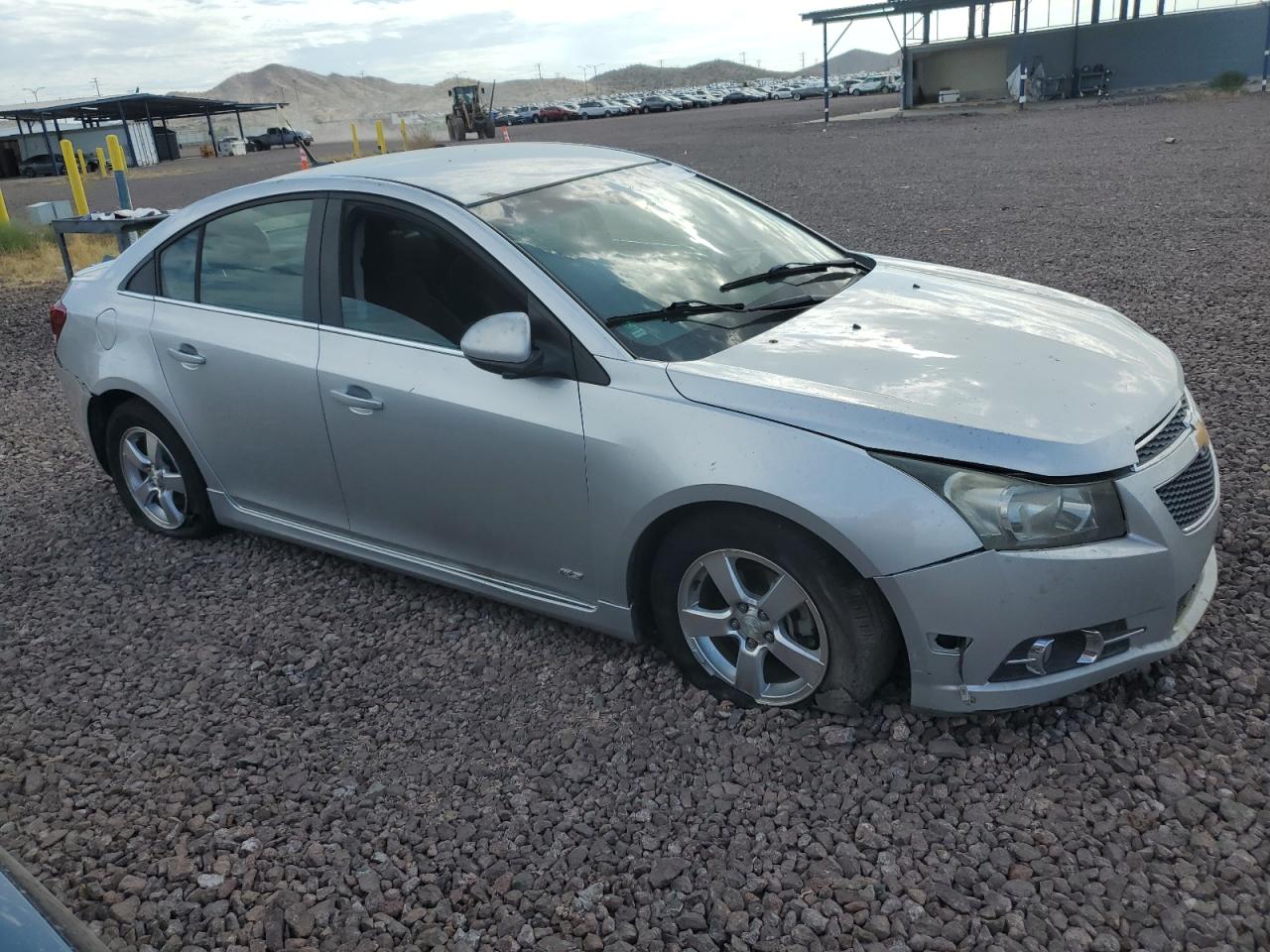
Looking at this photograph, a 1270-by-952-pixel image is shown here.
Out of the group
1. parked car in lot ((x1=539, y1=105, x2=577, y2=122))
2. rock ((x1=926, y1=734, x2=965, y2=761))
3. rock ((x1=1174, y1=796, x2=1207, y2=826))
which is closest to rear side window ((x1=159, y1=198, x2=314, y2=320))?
rock ((x1=926, y1=734, x2=965, y2=761))

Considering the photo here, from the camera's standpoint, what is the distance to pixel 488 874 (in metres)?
2.77

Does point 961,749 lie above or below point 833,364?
below

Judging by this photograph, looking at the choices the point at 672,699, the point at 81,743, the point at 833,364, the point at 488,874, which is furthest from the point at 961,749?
the point at 81,743

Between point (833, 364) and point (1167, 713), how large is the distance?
143cm

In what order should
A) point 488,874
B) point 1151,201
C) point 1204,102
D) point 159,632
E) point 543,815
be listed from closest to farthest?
point 488,874, point 543,815, point 159,632, point 1151,201, point 1204,102

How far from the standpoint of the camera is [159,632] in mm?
4191

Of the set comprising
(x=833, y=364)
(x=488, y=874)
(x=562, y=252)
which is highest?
(x=562, y=252)

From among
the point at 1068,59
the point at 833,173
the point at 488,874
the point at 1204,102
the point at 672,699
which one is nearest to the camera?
the point at 488,874

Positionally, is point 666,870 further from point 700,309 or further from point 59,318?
point 59,318

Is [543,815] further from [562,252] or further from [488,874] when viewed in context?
[562,252]

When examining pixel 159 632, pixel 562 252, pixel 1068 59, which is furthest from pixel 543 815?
pixel 1068 59

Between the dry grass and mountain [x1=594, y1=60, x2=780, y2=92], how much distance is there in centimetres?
15318

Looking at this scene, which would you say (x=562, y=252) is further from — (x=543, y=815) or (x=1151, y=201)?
(x=1151, y=201)

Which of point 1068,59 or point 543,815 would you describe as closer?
point 543,815
